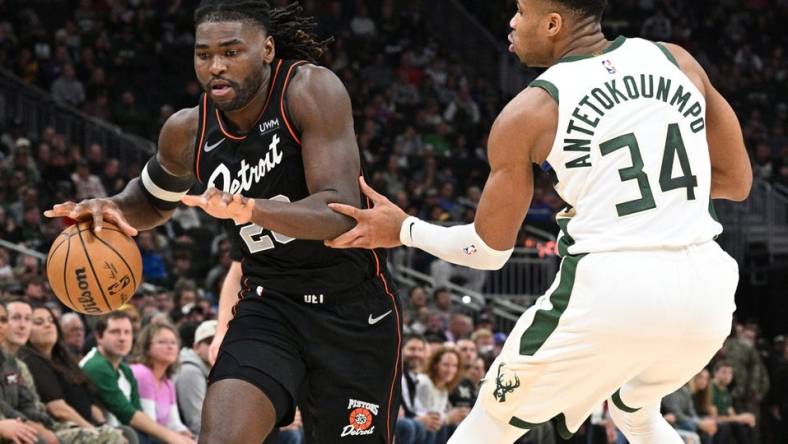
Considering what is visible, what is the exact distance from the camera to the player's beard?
4.83 meters

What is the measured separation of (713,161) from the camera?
452 cm

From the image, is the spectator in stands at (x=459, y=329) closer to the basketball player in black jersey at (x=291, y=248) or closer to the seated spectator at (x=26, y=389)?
the seated spectator at (x=26, y=389)

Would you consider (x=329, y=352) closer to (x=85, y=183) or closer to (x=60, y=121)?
(x=85, y=183)

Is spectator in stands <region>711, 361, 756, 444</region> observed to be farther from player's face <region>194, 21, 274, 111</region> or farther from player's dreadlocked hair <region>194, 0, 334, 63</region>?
player's face <region>194, 21, 274, 111</region>

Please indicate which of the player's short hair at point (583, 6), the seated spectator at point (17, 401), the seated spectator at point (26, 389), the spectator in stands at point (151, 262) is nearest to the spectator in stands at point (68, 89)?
the spectator in stands at point (151, 262)

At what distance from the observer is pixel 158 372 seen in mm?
9234

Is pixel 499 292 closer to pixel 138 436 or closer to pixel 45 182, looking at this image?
pixel 45 182

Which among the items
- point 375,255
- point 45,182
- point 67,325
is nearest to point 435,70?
point 45,182

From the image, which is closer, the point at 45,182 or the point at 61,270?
the point at 61,270

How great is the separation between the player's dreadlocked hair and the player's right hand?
0.84 m

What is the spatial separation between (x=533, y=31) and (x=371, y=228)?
0.94 meters

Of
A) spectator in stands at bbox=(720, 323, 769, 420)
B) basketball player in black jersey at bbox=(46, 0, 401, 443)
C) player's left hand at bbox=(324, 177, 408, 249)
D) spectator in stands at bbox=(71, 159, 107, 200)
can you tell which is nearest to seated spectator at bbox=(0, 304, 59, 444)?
basketball player in black jersey at bbox=(46, 0, 401, 443)

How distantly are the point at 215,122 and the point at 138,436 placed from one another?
4329 mm

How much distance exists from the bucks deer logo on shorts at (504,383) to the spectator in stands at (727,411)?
10.0m
